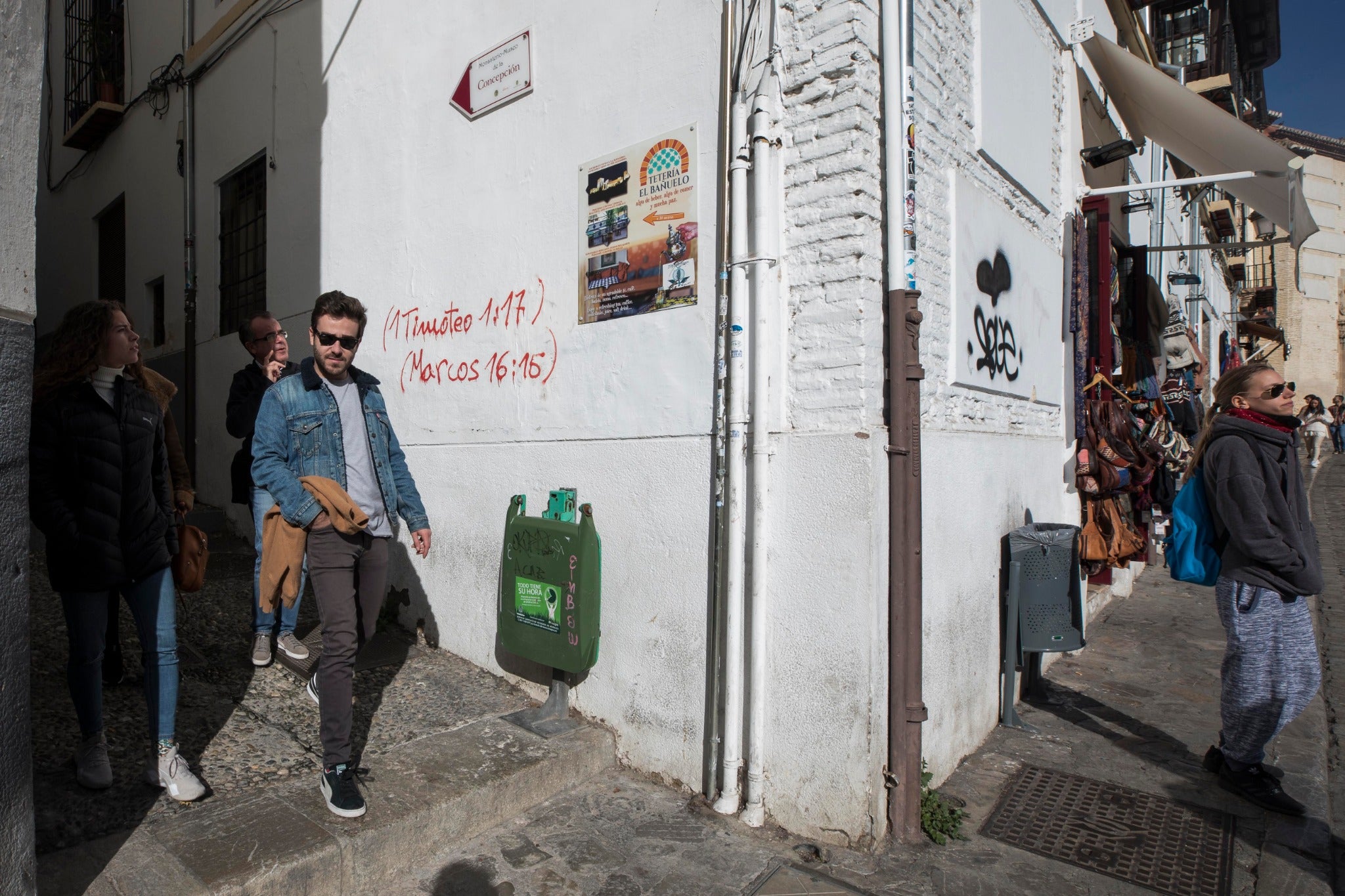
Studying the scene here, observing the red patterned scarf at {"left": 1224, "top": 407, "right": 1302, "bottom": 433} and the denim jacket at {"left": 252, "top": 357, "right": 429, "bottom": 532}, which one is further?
the red patterned scarf at {"left": 1224, "top": 407, "right": 1302, "bottom": 433}

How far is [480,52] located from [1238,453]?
14.9 feet

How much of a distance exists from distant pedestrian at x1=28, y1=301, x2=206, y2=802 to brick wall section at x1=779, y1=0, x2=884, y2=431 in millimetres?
2565

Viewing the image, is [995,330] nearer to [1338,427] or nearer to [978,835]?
[978,835]

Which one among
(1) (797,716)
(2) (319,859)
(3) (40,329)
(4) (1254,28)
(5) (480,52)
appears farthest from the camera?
(4) (1254,28)

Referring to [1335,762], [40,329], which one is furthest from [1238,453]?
[40,329]

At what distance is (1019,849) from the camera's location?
3.30 m

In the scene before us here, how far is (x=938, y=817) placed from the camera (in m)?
3.45

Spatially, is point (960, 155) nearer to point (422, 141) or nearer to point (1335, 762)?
point (422, 141)

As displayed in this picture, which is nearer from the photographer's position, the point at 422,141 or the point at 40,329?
the point at 422,141

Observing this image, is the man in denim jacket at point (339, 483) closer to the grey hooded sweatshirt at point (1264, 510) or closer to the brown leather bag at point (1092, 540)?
the grey hooded sweatshirt at point (1264, 510)

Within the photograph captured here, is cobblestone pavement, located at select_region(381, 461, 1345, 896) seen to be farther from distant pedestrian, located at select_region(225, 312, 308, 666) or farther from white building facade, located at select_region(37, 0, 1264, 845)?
distant pedestrian, located at select_region(225, 312, 308, 666)

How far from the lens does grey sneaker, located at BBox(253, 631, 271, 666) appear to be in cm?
431

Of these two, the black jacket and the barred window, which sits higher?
the barred window

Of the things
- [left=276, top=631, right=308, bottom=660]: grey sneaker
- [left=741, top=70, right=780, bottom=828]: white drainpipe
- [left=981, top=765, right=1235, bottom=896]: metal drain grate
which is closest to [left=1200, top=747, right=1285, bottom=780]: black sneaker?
[left=981, top=765, right=1235, bottom=896]: metal drain grate
